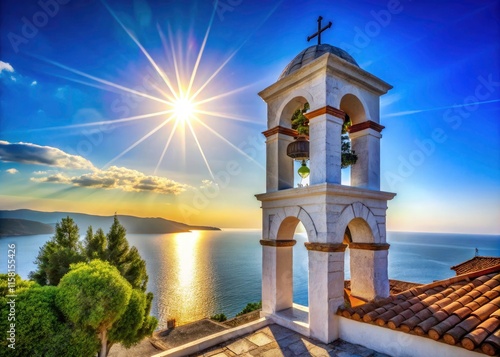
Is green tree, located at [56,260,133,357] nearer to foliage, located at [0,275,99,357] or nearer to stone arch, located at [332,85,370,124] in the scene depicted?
foliage, located at [0,275,99,357]

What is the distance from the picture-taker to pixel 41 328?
509cm

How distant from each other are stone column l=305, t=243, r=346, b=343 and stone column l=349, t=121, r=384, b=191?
5.78 ft

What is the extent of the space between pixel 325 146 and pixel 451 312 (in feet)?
10.4

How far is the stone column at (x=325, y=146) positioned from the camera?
4.74 m

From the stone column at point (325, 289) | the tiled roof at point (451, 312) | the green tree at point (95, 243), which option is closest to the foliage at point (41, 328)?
the stone column at point (325, 289)

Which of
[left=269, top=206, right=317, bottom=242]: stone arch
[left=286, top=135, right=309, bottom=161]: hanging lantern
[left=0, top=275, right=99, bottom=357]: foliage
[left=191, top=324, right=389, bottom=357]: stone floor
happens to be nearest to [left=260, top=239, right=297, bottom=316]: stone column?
[left=269, top=206, right=317, bottom=242]: stone arch

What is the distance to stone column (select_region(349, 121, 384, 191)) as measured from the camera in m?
5.55

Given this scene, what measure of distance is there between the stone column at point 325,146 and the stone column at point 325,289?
125cm

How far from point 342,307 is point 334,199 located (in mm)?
1900

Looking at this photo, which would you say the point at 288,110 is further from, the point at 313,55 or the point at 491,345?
the point at 491,345

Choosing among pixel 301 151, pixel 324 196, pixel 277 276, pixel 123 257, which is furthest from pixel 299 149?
pixel 123 257

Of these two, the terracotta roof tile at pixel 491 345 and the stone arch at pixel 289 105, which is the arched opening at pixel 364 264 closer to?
the terracotta roof tile at pixel 491 345

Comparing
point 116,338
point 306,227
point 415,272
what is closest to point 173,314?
point 116,338

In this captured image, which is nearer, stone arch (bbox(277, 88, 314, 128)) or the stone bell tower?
the stone bell tower
